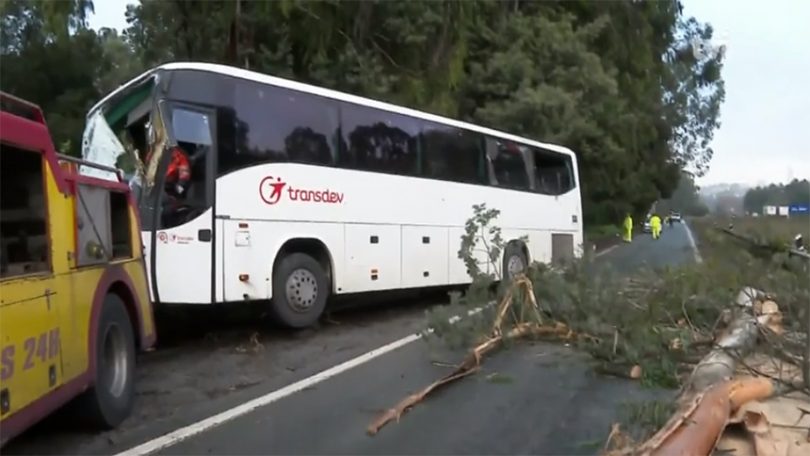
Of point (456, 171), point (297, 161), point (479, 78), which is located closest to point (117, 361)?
point (297, 161)

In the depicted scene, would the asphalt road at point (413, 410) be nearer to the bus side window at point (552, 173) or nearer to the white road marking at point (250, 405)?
the white road marking at point (250, 405)

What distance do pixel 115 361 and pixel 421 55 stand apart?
13.4 m

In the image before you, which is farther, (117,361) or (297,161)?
(297,161)

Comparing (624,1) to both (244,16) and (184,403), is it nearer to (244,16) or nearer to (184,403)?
(244,16)

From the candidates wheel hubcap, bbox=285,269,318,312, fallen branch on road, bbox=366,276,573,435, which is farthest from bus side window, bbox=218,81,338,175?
fallen branch on road, bbox=366,276,573,435

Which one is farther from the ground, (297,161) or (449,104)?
(449,104)

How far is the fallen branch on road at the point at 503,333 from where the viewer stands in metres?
6.95

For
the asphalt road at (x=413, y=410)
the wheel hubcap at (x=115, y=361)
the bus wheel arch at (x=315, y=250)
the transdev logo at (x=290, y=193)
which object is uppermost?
the transdev logo at (x=290, y=193)

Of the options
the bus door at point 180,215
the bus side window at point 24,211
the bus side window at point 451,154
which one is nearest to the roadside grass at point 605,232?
the bus side window at point 451,154

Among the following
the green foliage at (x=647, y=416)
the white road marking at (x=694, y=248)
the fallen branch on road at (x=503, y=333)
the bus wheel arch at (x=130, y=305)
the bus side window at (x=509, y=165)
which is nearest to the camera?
the green foliage at (x=647, y=416)

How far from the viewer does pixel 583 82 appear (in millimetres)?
24609

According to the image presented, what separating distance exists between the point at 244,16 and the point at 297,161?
6.59 meters

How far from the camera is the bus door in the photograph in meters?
9.41

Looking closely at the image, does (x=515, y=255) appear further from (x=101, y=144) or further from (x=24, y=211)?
(x=24, y=211)
